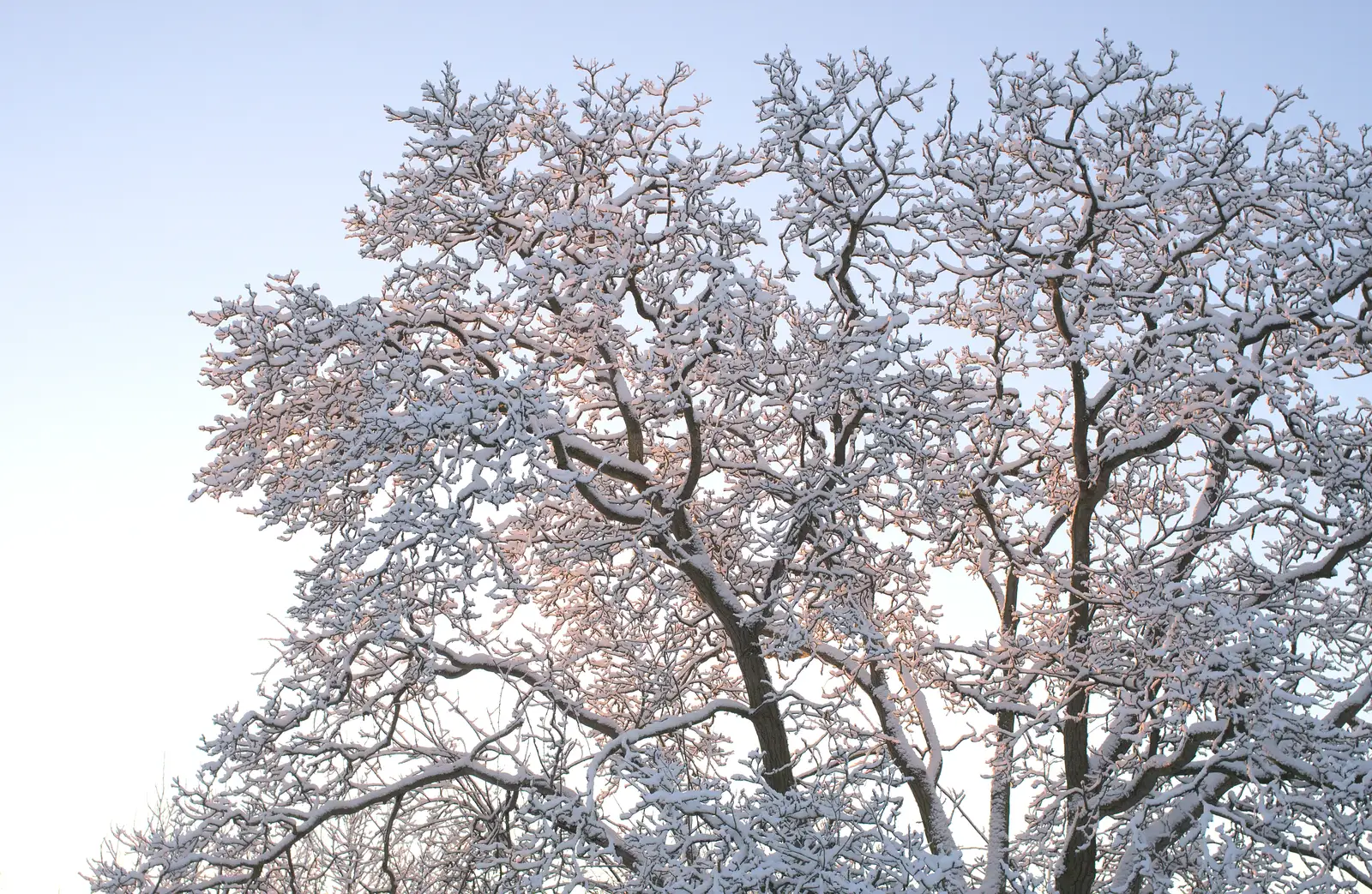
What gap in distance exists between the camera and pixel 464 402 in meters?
7.11

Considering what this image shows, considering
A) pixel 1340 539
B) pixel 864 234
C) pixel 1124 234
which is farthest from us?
pixel 1124 234

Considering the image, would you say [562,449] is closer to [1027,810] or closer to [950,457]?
[950,457]

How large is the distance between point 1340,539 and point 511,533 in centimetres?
656

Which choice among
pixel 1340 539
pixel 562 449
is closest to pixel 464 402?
pixel 562 449

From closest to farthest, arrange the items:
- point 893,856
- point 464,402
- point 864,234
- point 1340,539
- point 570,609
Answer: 1. point 893,856
2. point 464,402
3. point 1340,539
4. point 864,234
5. point 570,609

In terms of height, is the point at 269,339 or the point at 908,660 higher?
the point at 269,339

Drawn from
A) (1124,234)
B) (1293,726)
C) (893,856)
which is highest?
(1124,234)

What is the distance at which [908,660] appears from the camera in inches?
371

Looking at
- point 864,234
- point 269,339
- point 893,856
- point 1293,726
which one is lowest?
point 893,856

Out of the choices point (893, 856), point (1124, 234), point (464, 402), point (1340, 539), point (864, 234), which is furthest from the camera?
point (1124, 234)

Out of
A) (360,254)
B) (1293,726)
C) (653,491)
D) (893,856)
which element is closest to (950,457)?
(653,491)

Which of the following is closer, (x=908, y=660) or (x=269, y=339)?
(x=269, y=339)

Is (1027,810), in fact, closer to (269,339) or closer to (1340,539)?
(1340,539)

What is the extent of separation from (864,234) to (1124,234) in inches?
95.2
